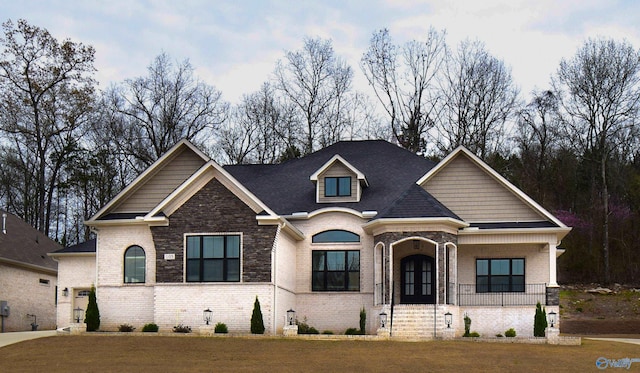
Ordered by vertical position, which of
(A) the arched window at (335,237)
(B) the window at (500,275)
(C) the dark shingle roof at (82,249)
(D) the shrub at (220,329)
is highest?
(A) the arched window at (335,237)

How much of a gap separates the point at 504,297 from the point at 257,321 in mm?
9752

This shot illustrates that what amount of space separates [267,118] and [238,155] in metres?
3.15

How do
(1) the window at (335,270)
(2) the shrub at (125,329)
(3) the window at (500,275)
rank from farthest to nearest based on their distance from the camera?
(1) the window at (335,270), (3) the window at (500,275), (2) the shrub at (125,329)

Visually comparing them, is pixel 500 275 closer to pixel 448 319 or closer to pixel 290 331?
pixel 448 319

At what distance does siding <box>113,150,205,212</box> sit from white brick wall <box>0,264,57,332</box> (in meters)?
9.76

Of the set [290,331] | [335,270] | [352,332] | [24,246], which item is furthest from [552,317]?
[24,246]

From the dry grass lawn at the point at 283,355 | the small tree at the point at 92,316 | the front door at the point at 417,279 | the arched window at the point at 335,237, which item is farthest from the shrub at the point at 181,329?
the front door at the point at 417,279

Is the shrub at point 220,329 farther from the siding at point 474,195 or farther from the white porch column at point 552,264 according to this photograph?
the white porch column at point 552,264

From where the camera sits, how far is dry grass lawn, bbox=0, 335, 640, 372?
851 inches

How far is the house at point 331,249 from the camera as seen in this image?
30.7 metres

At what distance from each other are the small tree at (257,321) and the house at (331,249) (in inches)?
23.2

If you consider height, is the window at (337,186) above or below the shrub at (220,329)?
above

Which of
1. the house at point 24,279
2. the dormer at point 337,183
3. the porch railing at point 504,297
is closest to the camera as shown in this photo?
the porch railing at point 504,297

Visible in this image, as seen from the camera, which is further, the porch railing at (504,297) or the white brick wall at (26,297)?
the white brick wall at (26,297)
